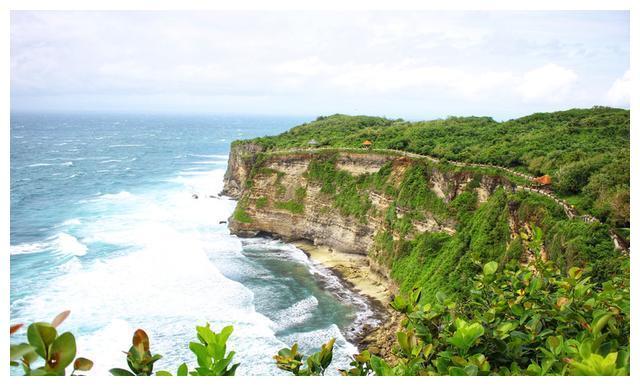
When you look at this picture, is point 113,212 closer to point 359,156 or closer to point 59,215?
point 59,215

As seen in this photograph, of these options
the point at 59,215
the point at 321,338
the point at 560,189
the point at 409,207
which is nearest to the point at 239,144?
the point at 59,215

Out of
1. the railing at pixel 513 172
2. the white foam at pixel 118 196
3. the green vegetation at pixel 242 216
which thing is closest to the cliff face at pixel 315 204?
the green vegetation at pixel 242 216

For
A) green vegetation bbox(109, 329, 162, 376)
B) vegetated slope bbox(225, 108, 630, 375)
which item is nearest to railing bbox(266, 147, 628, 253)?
vegetated slope bbox(225, 108, 630, 375)

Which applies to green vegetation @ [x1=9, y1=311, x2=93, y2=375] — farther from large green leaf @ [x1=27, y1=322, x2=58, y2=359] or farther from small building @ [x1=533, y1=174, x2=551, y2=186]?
small building @ [x1=533, y1=174, x2=551, y2=186]

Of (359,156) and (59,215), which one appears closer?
(359,156)

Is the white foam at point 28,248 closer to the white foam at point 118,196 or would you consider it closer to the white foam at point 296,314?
the white foam at point 118,196

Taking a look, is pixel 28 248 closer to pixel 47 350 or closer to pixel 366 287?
pixel 366 287

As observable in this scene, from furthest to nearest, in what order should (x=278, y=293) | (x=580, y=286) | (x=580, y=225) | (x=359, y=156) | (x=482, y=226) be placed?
(x=359, y=156)
(x=278, y=293)
(x=482, y=226)
(x=580, y=225)
(x=580, y=286)
